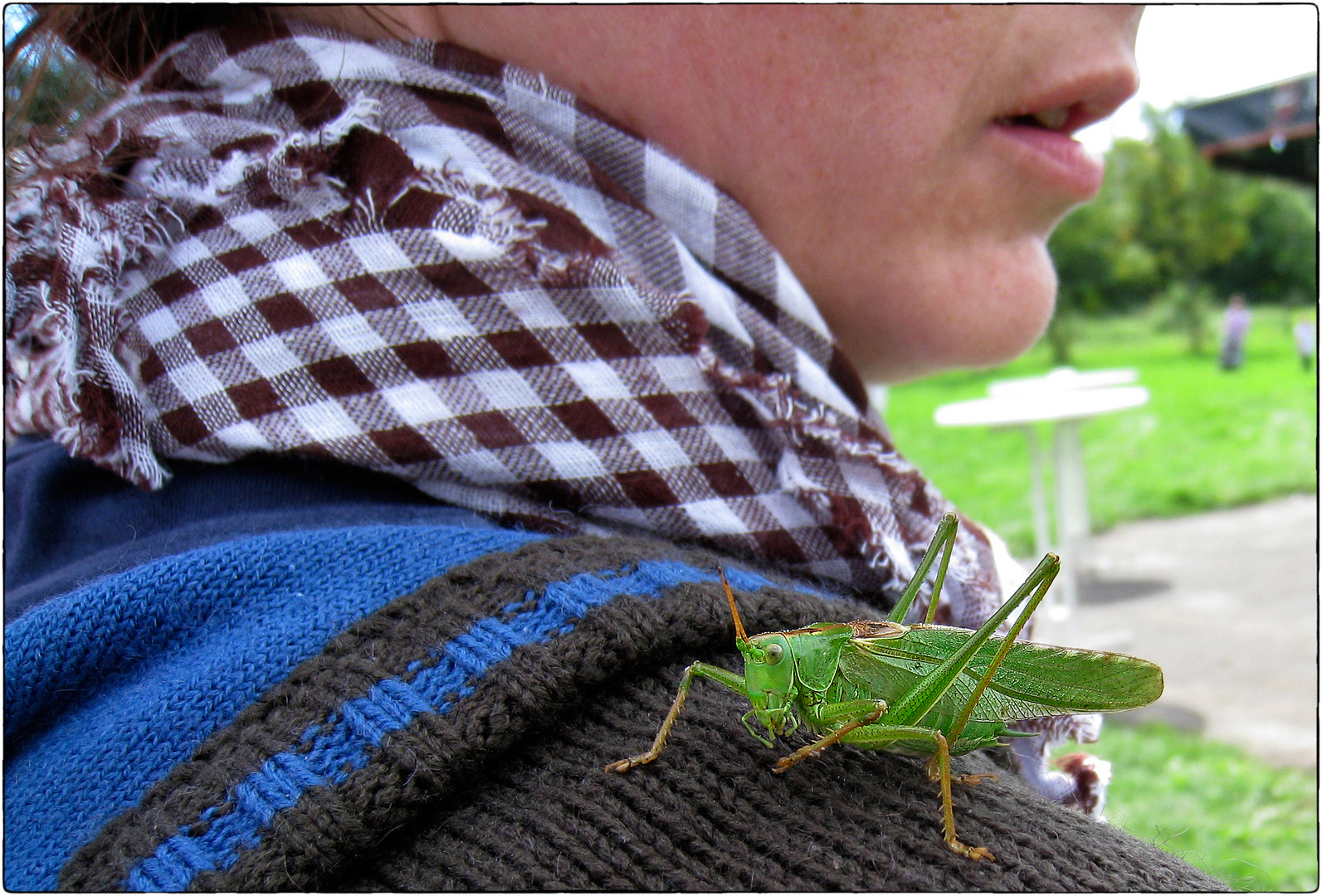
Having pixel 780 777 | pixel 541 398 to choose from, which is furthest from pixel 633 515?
pixel 780 777

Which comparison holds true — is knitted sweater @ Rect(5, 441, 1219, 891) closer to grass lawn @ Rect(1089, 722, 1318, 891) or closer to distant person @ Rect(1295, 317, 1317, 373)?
grass lawn @ Rect(1089, 722, 1318, 891)

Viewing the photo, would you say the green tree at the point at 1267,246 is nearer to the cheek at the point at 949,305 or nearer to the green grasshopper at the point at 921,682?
the cheek at the point at 949,305

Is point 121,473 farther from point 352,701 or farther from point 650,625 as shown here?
point 650,625

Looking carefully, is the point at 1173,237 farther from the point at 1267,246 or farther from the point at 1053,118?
the point at 1053,118

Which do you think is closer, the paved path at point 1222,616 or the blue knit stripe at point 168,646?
the blue knit stripe at point 168,646

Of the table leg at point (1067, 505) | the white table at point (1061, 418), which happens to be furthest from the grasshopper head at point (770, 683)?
the table leg at point (1067, 505)

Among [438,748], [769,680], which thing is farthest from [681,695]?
[438,748]

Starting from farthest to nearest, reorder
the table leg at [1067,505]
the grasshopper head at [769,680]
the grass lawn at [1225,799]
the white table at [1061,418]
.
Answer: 1. the table leg at [1067,505]
2. the white table at [1061,418]
3. the grass lawn at [1225,799]
4. the grasshopper head at [769,680]
